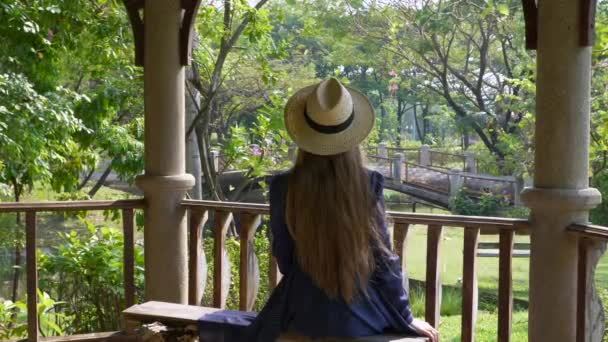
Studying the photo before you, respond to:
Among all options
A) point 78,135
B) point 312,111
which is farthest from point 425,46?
point 312,111

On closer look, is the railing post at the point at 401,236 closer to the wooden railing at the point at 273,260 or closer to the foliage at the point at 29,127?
the wooden railing at the point at 273,260

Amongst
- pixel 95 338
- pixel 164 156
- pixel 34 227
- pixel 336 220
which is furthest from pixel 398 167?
pixel 336 220

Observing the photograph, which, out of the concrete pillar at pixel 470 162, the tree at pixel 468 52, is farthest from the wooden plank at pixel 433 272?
the concrete pillar at pixel 470 162

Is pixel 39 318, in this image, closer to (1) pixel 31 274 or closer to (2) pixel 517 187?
(1) pixel 31 274

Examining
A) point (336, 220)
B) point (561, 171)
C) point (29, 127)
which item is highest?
point (29, 127)

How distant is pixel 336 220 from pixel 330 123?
0.91 feet

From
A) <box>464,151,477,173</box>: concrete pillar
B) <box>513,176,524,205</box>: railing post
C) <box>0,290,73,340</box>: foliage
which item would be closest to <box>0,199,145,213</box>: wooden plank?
<box>0,290,73,340</box>: foliage

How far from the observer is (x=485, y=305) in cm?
1101

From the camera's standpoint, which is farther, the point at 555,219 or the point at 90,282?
the point at 90,282

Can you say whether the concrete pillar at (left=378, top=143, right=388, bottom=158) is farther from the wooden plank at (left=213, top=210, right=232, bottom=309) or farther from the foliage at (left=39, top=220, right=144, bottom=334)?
the wooden plank at (left=213, top=210, right=232, bottom=309)

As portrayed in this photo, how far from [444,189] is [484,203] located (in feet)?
7.71

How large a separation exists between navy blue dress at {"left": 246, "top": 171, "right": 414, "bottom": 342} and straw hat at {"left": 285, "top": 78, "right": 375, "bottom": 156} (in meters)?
0.13

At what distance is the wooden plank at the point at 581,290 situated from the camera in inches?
120

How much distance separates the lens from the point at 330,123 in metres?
2.19
